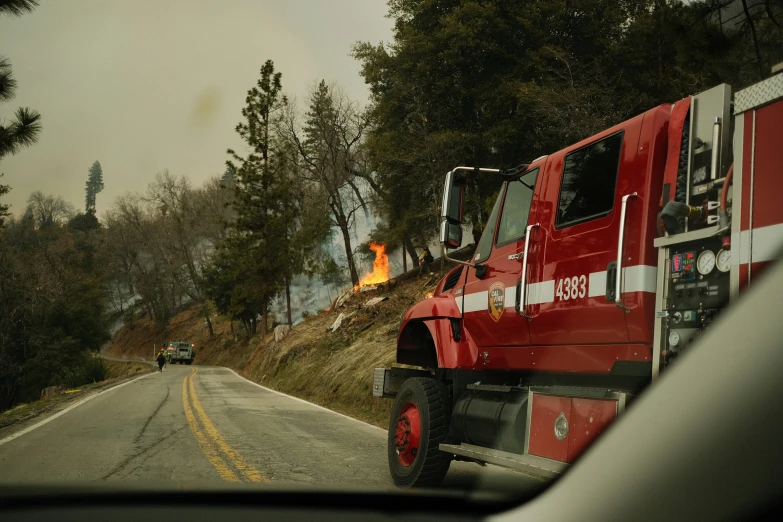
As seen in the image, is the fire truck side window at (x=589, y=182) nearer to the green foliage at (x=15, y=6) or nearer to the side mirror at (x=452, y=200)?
the side mirror at (x=452, y=200)

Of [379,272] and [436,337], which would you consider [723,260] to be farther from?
[379,272]

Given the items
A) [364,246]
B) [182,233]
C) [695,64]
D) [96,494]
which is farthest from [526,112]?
[182,233]

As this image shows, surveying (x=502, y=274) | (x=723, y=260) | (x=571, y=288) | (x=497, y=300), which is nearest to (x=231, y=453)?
(x=497, y=300)

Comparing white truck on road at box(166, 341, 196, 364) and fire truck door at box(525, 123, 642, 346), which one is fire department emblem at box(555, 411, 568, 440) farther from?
white truck on road at box(166, 341, 196, 364)

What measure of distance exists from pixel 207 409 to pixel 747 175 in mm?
12607

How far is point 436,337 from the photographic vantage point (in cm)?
691

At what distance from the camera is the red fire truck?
3.81 metres

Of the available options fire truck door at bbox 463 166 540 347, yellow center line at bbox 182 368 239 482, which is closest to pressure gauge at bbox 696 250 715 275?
fire truck door at bbox 463 166 540 347

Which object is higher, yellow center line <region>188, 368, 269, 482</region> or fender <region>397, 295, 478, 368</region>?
fender <region>397, 295, 478, 368</region>

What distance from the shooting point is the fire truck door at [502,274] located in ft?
19.5

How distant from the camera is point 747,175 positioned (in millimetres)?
3666

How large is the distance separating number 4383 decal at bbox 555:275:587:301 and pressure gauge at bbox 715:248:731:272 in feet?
4.01

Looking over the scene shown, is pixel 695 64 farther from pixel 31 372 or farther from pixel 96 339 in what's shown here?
pixel 96 339

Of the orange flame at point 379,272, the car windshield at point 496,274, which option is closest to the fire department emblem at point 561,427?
the car windshield at point 496,274
